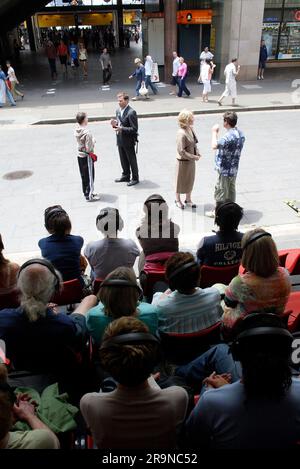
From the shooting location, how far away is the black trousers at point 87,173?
27.1 ft

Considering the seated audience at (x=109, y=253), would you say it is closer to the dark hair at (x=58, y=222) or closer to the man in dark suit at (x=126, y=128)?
the dark hair at (x=58, y=222)

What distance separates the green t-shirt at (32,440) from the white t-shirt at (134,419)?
239mm

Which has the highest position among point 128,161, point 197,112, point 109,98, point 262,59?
point 262,59

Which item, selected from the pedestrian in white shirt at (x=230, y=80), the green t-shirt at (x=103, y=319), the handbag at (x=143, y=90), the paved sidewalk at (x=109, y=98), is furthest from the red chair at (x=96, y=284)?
the handbag at (x=143, y=90)

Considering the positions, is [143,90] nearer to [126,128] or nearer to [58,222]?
[126,128]

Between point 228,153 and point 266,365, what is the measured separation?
524 centimetres

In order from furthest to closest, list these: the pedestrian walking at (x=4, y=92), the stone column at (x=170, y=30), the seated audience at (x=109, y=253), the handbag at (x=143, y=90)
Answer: the stone column at (x=170, y=30) < the handbag at (x=143, y=90) < the pedestrian walking at (x=4, y=92) < the seated audience at (x=109, y=253)

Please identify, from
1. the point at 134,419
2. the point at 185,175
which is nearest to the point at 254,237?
the point at 134,419

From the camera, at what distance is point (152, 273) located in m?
4.36

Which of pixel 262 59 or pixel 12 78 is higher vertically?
pixel 262 59

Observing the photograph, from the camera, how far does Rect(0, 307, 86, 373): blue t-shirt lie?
2.99m

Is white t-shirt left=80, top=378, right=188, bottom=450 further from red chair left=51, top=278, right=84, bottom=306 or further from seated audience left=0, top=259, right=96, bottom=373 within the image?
red chair left=51, top=278, right=84, bottom=306

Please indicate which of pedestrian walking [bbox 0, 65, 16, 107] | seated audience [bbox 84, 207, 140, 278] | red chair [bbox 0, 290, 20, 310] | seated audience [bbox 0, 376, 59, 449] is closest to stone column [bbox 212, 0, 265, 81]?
pedestrian walking [bbox 0, 65, 16, 107]

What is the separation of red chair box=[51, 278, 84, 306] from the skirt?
155 inches
